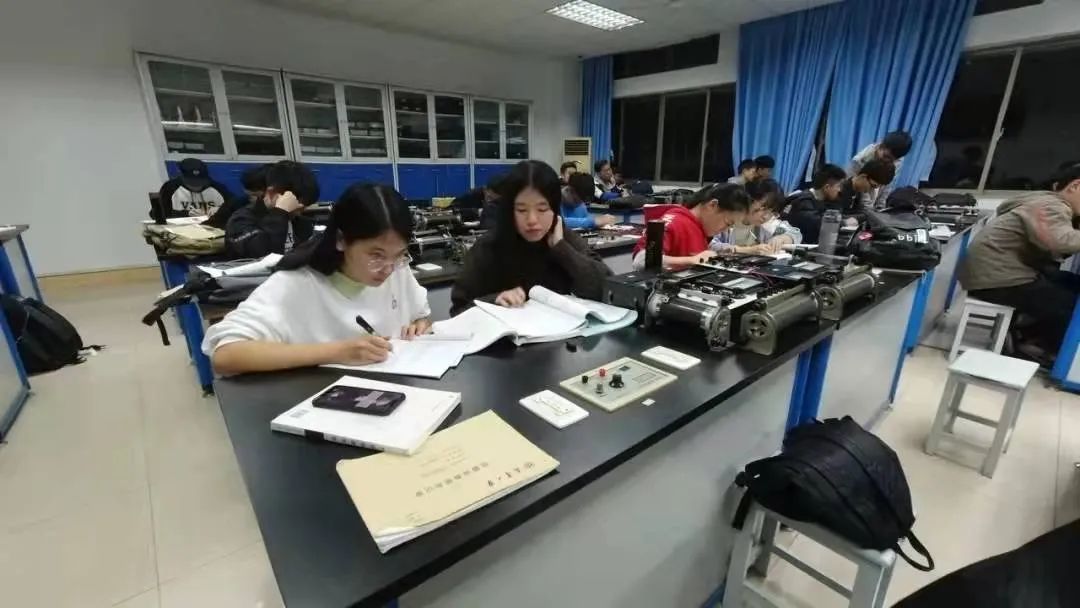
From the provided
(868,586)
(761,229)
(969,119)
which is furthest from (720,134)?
(868,586)

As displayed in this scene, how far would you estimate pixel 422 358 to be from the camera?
986 millimetres

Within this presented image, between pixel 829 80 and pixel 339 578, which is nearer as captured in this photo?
pixel 339 578

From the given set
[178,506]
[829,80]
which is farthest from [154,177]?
[829,80]

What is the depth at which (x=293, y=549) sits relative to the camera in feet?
1.61

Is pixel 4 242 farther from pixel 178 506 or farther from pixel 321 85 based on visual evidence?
pixel 321 85

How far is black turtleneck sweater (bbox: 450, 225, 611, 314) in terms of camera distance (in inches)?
61.2

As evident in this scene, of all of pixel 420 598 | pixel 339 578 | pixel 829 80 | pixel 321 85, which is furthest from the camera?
pixel 321 85

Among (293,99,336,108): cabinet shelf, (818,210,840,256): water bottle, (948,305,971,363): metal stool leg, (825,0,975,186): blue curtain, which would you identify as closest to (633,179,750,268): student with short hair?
(818,210,840,256): water bottle

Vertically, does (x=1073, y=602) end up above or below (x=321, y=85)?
below

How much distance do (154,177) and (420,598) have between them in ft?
19.0

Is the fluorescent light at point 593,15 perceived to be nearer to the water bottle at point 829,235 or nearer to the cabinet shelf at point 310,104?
the cabinet shelf at point 310,104

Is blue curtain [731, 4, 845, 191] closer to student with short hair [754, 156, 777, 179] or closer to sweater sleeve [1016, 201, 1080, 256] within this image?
student with short hair [754, 156, 777, 179]

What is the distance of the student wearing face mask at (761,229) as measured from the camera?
2.30m

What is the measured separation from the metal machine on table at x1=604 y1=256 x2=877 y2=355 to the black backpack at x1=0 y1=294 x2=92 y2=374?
3369mm
